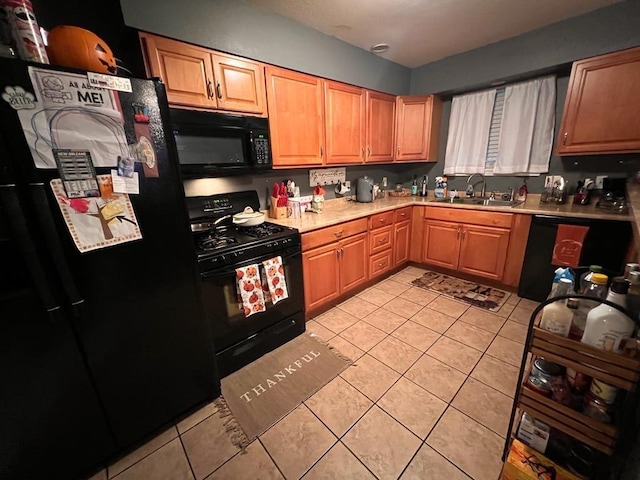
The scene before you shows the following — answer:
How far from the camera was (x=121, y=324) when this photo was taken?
3.86 ft

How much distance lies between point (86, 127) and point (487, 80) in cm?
345

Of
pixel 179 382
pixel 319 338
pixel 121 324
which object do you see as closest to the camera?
pixel 121 324

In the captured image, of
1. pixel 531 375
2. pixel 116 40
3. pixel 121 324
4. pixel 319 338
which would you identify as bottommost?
pixel 319 338

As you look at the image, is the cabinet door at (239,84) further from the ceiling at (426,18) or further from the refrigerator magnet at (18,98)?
the refrigerator magnet at (18,98)

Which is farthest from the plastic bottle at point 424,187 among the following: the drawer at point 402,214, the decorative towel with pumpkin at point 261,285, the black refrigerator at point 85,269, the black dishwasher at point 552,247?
the black refrigerator at point 85,269

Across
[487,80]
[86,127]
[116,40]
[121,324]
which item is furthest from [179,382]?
[487,80]

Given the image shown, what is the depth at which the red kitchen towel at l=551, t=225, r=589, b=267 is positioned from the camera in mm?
2158

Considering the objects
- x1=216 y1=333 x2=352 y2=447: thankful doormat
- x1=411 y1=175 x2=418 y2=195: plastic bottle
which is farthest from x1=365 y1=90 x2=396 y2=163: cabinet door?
x1=216 y1=333 x2=352 y2=447: thankful doormat

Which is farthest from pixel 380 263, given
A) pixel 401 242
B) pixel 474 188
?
pixel 474 188

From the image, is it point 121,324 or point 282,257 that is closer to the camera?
point 121,324

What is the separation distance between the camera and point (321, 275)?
2305 millimetres

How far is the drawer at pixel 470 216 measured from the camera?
2572 mm

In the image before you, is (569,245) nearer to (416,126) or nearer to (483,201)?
(483,201)

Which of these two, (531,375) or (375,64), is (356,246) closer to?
(531,375)
